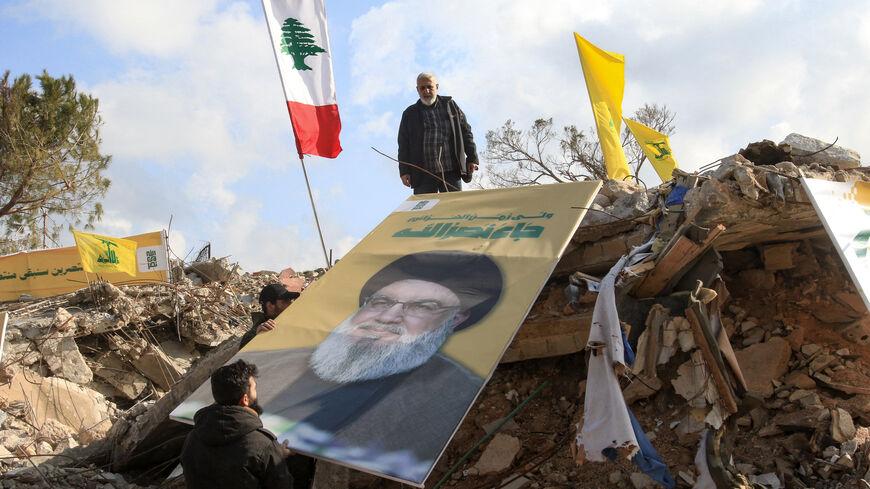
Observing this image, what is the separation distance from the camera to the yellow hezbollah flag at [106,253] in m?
9.61

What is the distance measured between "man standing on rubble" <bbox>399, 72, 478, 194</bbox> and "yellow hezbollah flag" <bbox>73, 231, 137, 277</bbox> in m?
6.54

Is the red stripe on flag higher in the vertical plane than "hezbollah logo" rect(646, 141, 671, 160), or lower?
lower

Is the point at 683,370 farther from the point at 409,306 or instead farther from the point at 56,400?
the point at 56,400

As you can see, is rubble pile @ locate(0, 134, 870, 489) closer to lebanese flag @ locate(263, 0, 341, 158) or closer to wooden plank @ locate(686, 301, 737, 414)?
wooden plank @ locate(686, 301, 737, 414)

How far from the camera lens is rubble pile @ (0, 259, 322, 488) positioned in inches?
208

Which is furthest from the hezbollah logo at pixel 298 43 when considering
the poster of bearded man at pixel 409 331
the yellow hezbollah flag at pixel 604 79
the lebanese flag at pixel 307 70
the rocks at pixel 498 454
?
the yellow hezbollah flag at pixel 604 79

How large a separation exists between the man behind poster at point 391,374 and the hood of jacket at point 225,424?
234 mm

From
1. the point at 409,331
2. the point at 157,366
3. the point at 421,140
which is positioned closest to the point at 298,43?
the point at 421,140

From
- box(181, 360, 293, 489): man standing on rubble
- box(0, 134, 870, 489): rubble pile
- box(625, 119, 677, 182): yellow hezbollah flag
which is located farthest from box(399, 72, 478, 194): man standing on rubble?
box(625, 119, 677, 182): yellow hezbollah flag

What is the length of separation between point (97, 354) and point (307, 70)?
4.16 metres

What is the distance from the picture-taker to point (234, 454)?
2451 millimetres

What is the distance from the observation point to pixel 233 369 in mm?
2533

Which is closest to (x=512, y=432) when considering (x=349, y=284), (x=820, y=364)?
(x=349, y=284)

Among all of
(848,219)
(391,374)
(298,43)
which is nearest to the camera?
(391,374)
